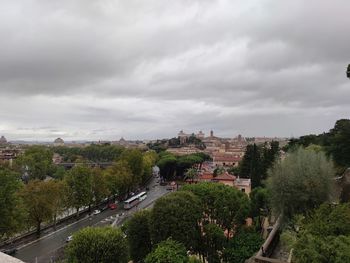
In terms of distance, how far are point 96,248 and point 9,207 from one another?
12.1 metres

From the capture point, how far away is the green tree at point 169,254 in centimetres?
1702

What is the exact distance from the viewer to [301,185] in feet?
65.3

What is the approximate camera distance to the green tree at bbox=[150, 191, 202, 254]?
64.5ft

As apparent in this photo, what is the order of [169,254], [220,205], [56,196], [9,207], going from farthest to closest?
[56,196], [9,207], [220,205], [169,254]

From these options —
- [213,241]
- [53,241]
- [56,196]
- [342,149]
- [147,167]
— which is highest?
[342,149]

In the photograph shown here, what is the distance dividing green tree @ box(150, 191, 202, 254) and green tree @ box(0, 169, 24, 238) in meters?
14.2

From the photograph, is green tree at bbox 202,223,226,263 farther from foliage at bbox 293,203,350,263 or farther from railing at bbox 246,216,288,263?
foliage at bbox 293,203,350,263

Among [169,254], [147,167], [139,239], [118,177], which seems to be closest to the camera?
[169,254]

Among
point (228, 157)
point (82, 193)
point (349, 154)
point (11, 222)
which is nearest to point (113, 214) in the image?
point (82, 193)

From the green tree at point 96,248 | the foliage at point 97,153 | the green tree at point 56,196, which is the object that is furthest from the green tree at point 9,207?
the foliage at point 97,153

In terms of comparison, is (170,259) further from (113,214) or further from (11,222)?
(113,214)

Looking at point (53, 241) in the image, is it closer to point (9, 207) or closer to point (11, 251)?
point (11, 251)

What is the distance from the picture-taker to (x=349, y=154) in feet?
102

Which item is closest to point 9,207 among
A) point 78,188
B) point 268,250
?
point 78,188
